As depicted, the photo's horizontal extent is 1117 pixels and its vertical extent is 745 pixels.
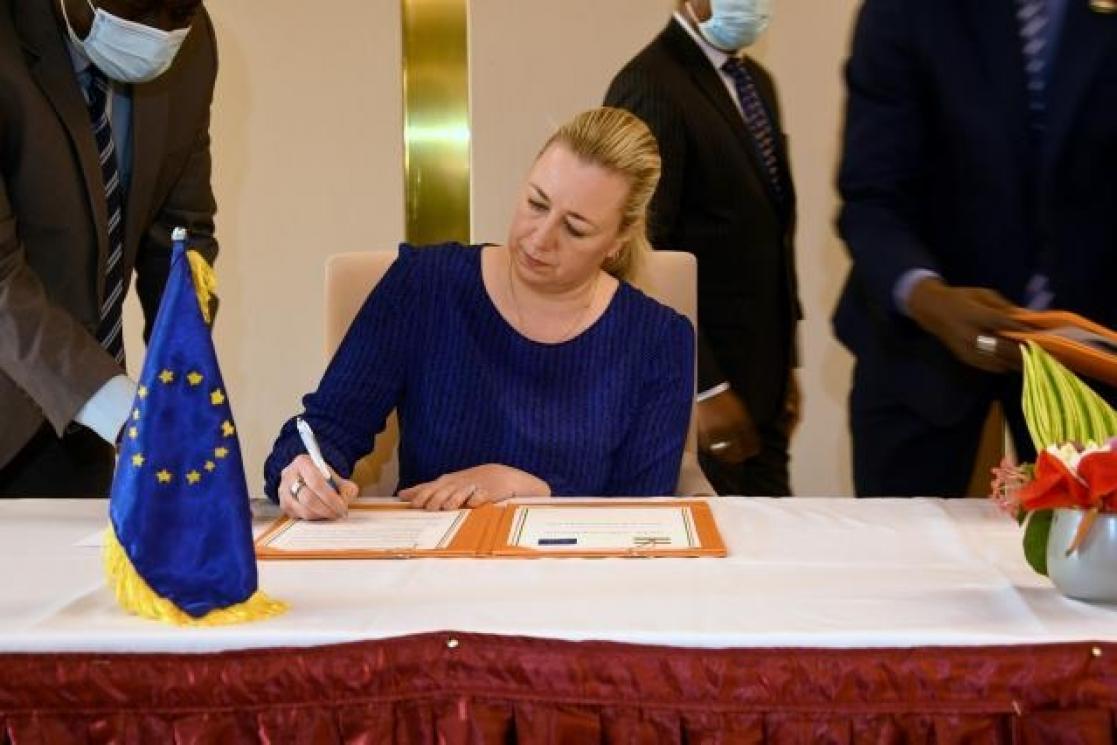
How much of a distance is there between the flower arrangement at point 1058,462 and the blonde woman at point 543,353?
687mm

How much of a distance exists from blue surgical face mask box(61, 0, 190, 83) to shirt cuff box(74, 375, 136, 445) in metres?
0.52

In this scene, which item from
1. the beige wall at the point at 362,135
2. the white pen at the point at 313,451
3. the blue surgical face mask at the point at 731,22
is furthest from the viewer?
the beige wall at the point at 362,135

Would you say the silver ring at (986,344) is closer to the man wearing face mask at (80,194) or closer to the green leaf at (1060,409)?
the green leaf at (1060,409)

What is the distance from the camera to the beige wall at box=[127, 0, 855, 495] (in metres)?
3.87

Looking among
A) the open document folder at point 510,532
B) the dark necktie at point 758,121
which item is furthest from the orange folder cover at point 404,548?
the dark necktie at point 758,121

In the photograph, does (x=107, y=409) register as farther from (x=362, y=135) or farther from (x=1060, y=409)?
(x=362, y=135)

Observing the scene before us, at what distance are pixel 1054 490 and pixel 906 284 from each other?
1.90 feet

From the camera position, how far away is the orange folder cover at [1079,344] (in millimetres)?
1298

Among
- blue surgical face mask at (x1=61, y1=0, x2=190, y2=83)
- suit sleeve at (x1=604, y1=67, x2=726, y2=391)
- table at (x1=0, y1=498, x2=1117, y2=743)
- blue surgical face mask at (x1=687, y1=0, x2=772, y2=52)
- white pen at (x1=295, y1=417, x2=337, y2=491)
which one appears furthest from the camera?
blue surgical face mask at (x1=687, y1=0, x2=772, y2=52)

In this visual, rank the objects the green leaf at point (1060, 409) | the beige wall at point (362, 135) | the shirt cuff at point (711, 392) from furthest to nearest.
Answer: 1. the beige wall at point (362, 135)
2. the shirt cuff at point (711, 392)
3. the green leaf at point (1060, 409)

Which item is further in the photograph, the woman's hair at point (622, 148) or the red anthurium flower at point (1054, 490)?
the woman's hair at point (622, 148)

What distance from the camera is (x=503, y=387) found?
1854 millimetres

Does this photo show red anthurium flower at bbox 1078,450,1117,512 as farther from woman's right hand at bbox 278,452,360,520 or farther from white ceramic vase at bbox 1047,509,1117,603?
woman's right hand at bbox 278,452,360,520

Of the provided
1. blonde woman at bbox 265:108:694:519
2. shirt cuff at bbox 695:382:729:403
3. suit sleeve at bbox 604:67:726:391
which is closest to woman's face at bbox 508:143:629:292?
blonde woman at bbox 265:108:694:519
